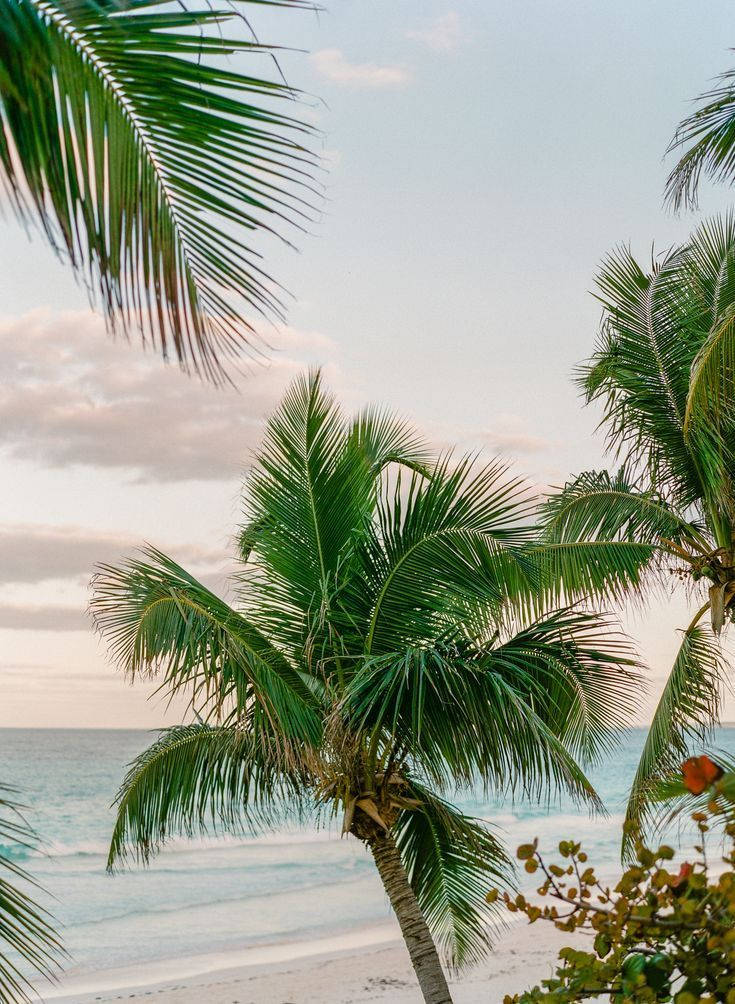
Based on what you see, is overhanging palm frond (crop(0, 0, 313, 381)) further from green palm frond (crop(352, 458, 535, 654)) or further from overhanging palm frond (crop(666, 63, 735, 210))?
overhanging palm frond (crop(666, 63, 735, 210))

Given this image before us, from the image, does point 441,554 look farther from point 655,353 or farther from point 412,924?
point 655,353

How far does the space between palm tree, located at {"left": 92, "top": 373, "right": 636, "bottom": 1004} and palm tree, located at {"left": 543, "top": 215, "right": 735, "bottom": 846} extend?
1.57 m

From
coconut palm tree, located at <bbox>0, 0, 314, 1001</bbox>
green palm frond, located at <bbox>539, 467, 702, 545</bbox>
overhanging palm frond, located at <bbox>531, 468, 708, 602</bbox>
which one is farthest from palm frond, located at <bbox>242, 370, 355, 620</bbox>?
coconut palm tree, located at <bbox>0, 0, 314, 1001</bbox>

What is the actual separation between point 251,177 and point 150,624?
15.6ft

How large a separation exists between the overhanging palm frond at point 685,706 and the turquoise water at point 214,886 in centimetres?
143

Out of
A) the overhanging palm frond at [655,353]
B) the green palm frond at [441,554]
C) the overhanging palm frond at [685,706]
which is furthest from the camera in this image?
the overhanging palm frond at [655,353]

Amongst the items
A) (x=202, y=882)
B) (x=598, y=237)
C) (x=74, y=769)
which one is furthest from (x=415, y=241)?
(x=74, y=769)

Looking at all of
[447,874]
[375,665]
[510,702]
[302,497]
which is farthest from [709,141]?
[447,874]

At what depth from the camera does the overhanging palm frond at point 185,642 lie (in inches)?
245

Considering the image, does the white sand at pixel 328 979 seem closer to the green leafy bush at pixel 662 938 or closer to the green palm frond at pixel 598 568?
the green palm frond at pixel 598 568

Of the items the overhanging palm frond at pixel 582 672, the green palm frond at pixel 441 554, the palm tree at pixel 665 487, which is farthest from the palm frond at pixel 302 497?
the palm tree at pixel 665 487

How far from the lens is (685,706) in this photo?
27.1 ft

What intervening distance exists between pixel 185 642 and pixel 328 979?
8686mm

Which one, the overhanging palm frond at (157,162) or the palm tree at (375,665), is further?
the palm tree at (375,665)
